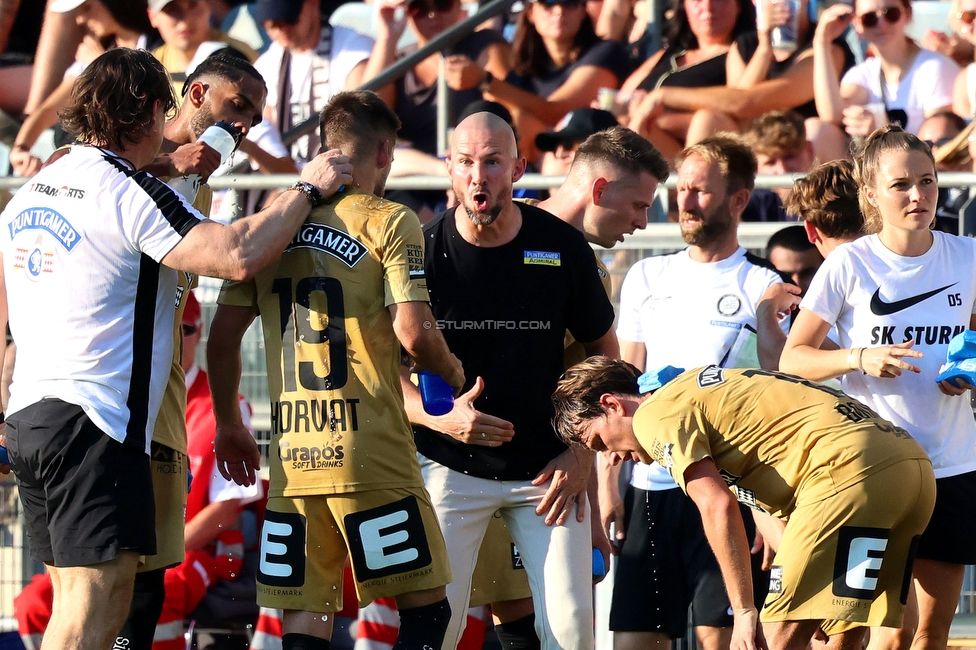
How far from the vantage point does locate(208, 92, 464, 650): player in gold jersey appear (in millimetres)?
4297

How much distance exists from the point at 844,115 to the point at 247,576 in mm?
4303

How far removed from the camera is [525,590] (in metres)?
5.36

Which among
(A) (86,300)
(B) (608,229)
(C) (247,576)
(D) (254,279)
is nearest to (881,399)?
(B) (608,229)

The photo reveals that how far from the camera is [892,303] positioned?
4949 mm

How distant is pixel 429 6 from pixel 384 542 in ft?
18.2

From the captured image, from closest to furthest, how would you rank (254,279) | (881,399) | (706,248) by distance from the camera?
(254,279), (881,399), (706,248)

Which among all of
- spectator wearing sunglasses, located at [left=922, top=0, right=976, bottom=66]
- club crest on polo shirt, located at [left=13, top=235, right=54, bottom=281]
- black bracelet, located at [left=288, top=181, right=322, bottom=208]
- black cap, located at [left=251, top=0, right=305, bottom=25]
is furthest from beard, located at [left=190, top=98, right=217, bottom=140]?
spectator wearing sunglasses, located at [left=922, top=0, right=976, bottom=66]

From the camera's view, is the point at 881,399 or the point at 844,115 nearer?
the point at 881,399

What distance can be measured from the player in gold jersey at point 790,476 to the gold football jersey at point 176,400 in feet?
4.67

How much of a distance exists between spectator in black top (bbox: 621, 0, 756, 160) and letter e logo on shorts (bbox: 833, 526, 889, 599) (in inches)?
168

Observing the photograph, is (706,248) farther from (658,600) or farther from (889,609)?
(889,609)

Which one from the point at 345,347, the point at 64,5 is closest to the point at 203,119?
the point at 345,347

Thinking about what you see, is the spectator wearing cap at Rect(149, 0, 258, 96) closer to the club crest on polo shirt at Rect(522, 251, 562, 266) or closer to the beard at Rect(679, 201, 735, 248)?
the beard at Rect(679, 201, 735, 248)

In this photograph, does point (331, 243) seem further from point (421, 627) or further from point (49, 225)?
point (421, 627)
